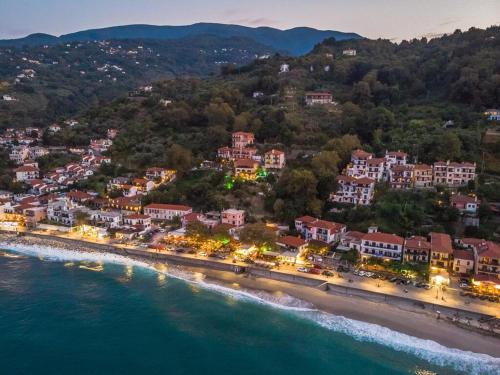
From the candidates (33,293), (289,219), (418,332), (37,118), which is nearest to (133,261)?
(33,293)

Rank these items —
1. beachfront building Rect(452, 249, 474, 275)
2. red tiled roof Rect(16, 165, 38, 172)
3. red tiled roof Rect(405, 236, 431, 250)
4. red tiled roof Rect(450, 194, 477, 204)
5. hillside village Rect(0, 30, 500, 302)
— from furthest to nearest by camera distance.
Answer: red tiled roof Rect(16, 165, 38, 172) → red tiled roof Rect(450, 194, 477, 204) → hillside village Rect(0, 30, 500, 302) → red tiled roof Rect(405, 236, 431, 250) → beachfront building Rect(452, 249, 474, 275)

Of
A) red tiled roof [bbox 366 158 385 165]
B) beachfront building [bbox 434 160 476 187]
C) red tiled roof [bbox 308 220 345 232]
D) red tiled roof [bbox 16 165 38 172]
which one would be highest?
red tiled roof [bbox 366 158 385 165]

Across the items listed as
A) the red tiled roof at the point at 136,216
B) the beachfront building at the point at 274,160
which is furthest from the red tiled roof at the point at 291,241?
the beachfront building at the point at 274,160

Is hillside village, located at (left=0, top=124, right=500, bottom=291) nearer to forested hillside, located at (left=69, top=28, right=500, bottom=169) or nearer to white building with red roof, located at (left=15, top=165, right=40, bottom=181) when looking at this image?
white building with red roof, located at (left=15, top=165, right=40, bottom=181)

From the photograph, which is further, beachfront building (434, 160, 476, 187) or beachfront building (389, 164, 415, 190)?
beachfront building (389, 164, 415, 190)

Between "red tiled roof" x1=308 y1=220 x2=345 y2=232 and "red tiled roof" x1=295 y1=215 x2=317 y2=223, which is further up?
"red tiled roof" x1=295 y1=215 x2=317 y2=223

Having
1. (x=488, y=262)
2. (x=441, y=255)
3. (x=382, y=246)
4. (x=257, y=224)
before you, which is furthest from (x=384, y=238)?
(x=257, y=224)

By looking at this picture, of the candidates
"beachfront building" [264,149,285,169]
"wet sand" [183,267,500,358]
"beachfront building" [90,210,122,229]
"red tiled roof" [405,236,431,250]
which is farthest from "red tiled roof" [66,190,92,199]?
"red tiled roof" [405,236,431,250]

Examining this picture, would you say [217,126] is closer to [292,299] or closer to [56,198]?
[56,198]
